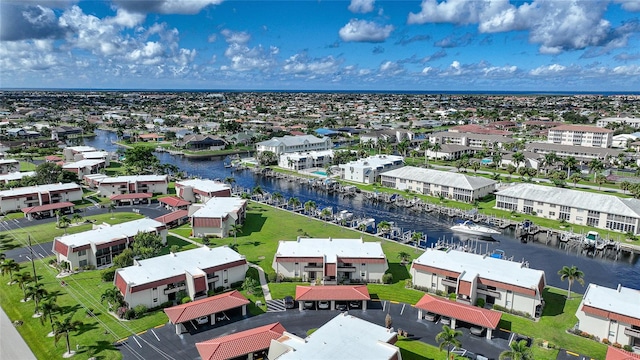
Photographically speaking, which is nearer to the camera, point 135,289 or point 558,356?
point 558,356

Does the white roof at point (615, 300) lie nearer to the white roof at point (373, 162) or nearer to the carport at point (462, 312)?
the carport at point (462, 312)

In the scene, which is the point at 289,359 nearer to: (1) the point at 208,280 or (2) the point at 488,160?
(1) the point at 208,280

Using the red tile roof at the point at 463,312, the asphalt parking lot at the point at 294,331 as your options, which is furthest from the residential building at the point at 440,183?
the red tile roof at the point at 463,312

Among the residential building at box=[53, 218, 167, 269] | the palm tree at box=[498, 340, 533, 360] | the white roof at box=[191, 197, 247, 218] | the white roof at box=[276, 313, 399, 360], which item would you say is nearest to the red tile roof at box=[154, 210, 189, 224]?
the white roof at box=[191, 197, 247, 218]

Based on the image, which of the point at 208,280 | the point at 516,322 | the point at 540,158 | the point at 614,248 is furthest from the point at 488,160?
the point at 208,280

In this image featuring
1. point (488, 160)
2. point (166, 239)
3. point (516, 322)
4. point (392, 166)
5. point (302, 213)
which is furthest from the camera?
point (488, 160)

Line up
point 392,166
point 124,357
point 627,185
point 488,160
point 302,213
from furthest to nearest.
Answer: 1. point 488,160
2. point 392,166
3. point 627,185
4. point 302,213
5. point 124,357

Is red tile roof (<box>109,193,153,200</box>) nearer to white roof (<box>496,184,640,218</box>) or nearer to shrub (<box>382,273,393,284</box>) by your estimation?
shrub (<box>382,273,393,284</box>)
